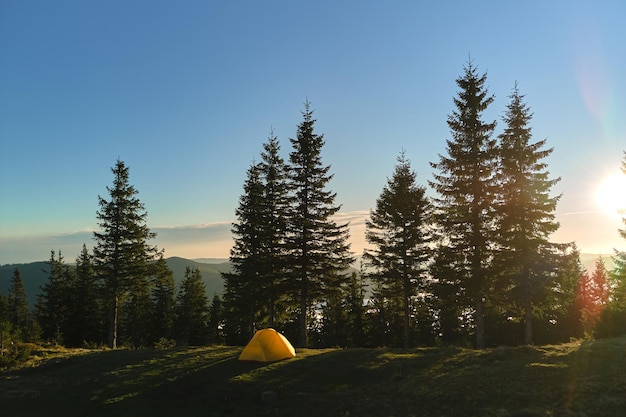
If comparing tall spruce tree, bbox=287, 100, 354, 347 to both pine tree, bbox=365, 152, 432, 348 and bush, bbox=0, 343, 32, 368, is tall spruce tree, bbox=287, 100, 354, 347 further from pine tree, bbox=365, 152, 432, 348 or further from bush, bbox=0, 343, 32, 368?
bush, bbox=0, 343, 32, 368

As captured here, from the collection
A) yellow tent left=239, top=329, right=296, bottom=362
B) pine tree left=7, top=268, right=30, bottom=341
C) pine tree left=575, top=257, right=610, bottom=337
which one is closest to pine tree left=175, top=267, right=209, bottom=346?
pine tree left=7, top=268, right=30, bottom=341

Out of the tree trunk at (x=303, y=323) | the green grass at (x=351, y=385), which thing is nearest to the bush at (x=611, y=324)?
the green grass at (x=351, y=385)

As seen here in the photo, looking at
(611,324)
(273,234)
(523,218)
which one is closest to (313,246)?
(273,234)

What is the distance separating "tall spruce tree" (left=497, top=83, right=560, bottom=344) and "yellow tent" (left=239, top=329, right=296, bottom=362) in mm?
14146

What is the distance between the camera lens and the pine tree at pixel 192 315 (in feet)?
202

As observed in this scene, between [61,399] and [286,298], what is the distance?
54.1 feet

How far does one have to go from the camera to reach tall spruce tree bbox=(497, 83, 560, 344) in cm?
2453

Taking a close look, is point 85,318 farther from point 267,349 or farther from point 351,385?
point 351,385

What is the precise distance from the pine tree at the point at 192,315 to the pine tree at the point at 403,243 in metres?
40.1

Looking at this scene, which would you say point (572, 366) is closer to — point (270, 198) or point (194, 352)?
point (194, 352)

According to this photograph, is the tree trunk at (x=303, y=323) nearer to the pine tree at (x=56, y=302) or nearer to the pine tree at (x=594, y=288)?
the pine tree at (x=594, y=288)

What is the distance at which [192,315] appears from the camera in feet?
203

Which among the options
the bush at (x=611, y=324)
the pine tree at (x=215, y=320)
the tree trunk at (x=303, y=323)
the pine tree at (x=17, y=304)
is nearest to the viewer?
the tree trunk at (x=303, y=323)

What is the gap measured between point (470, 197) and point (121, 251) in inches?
1147
